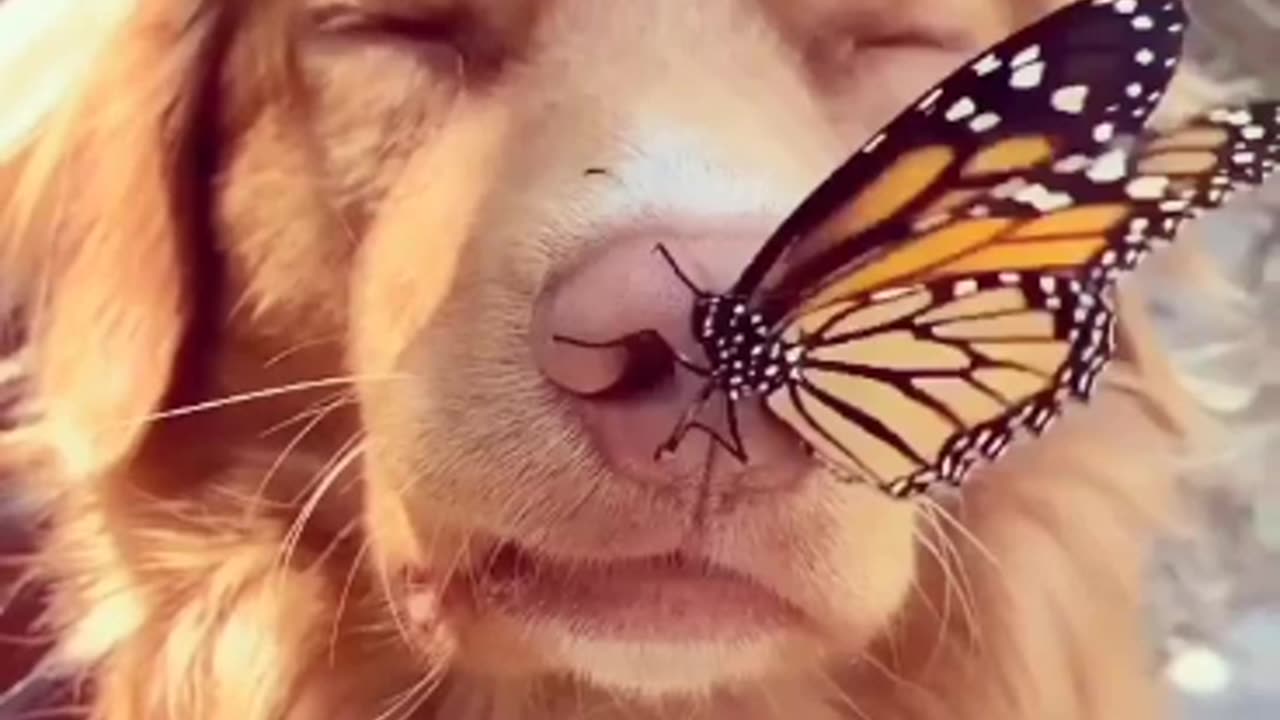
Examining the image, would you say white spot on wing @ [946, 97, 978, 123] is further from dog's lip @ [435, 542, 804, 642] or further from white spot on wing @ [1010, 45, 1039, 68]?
dog's lip @ [435, 542, 804, 642]

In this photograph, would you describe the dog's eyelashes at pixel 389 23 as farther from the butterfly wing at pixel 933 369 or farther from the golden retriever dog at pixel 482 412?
the butterfly wing at pixel 933 369

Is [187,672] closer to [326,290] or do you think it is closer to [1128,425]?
[326,290]

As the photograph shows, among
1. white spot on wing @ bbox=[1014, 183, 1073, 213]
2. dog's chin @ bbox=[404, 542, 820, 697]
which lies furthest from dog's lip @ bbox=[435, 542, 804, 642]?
white spot on wing @ bbox=[1014, 183, 1073, 213]

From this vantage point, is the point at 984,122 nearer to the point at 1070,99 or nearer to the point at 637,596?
the point at 1070,99

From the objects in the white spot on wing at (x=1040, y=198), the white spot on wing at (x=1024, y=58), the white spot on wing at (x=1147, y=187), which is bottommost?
the white spot on wing at (x=1040, y=198)

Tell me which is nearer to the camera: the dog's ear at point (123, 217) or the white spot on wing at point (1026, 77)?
the white spot on wing at point (1026, 77)

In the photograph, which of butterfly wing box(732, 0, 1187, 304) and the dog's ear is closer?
butterfly wing box(732, 0, 1187, 304)

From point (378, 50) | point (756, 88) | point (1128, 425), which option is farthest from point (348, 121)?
point (1128, 425)

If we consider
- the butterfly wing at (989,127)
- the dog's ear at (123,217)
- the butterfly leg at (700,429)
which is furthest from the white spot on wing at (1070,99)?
the dog's ear at (123,217)
